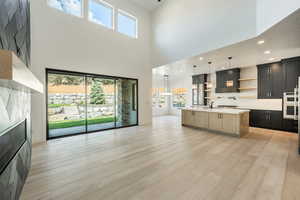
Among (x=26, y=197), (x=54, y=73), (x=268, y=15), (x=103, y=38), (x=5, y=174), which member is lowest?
(x=26, y=197)

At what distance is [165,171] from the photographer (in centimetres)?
240

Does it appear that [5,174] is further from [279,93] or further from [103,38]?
[279,93]

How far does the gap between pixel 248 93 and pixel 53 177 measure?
801 centimetres

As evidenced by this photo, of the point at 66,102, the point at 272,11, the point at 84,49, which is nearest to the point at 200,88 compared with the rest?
the point at 272,11

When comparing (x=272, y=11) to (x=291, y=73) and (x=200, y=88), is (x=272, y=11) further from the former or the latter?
(x=200, y=88)

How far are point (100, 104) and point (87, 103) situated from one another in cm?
68

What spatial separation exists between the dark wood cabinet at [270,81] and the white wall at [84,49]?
521 centimetres

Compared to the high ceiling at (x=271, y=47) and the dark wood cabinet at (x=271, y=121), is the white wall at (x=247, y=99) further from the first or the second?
the high ceiling at (x=271, y=47)

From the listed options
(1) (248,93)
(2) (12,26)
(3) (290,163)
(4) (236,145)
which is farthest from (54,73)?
(1) (248,93)

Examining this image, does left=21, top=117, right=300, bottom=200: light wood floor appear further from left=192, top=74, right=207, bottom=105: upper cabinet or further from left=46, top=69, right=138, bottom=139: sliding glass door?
left=192, top=74, right=207, bottom=105: upper cabinet

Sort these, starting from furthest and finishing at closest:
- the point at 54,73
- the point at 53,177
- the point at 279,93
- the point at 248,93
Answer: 1. the point at 248,93
2. the point at 279,93
3. the point at 54,73
4. the point at 53,177

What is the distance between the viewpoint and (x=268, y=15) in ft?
9.76

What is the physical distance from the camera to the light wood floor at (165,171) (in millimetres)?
1849

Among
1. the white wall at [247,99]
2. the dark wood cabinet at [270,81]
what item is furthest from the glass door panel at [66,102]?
the dark wood cabinet at [270,81]
